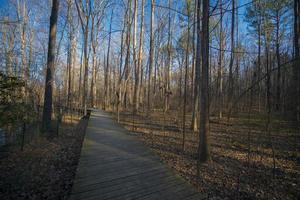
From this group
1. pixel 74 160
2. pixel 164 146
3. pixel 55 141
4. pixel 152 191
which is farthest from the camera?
pixel 55 141

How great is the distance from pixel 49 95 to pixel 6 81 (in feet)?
7.13

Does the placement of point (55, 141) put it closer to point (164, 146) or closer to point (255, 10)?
point (164, 146)

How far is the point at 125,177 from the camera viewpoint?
3.91 m

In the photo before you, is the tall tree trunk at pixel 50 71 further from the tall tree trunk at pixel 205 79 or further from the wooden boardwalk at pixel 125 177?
the tall tree trunk at pixel 205 79

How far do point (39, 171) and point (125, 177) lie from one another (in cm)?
243

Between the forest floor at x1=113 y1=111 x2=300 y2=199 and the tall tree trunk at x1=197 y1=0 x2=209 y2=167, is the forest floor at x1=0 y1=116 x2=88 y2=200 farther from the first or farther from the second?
the tall tree trunk at x1=197 y1=0 x2=209 y2=167

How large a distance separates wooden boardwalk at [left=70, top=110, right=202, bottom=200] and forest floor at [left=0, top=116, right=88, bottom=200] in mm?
518

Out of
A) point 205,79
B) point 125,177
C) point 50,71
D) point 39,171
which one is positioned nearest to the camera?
point 125,177

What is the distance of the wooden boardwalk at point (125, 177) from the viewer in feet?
10.8

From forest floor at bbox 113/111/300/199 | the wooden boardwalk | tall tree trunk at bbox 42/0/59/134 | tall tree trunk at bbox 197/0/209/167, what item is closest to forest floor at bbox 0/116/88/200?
the wooden boardwalk

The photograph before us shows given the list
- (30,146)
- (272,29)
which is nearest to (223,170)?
(30,146)

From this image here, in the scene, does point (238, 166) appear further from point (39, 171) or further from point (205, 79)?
Result: point (39, 171)

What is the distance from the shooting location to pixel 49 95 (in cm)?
788

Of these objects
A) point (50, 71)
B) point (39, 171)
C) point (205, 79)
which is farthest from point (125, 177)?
point (50, 71)
